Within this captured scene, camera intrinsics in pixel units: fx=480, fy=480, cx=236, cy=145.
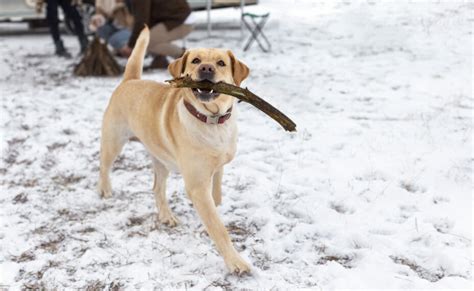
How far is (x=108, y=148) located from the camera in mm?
3525

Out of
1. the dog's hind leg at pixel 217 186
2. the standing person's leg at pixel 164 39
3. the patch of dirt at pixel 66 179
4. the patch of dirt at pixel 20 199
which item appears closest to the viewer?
the dog's hind leg at pixel 217 186

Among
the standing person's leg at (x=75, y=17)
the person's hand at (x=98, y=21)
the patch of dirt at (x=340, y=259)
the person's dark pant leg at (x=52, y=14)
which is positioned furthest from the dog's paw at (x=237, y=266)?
the person's dark pant leg at (x=52, y=14)

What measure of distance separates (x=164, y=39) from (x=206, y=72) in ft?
16.8

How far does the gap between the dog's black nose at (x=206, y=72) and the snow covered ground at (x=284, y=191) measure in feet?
3.57

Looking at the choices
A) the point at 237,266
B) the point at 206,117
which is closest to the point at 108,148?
the point at 206,117

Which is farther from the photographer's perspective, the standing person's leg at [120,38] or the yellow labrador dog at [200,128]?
the standing person's leg at [120,38]

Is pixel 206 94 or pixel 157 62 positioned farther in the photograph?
pixel 157 62

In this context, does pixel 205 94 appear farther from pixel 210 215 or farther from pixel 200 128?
pixel 210 215

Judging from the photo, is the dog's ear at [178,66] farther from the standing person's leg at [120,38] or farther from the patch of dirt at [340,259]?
the standing person's leg at [120,38]

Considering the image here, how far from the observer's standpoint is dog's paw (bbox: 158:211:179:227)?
3.28 metres

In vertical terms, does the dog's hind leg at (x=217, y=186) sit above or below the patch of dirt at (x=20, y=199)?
above

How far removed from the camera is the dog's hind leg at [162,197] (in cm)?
330

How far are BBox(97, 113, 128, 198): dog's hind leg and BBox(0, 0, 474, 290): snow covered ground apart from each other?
0.11 meters

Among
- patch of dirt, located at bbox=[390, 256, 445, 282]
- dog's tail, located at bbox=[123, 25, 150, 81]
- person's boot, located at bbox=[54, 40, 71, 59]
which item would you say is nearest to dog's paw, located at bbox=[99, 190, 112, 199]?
dog's tail, located at bbox=[123, 25, 150, 81]
